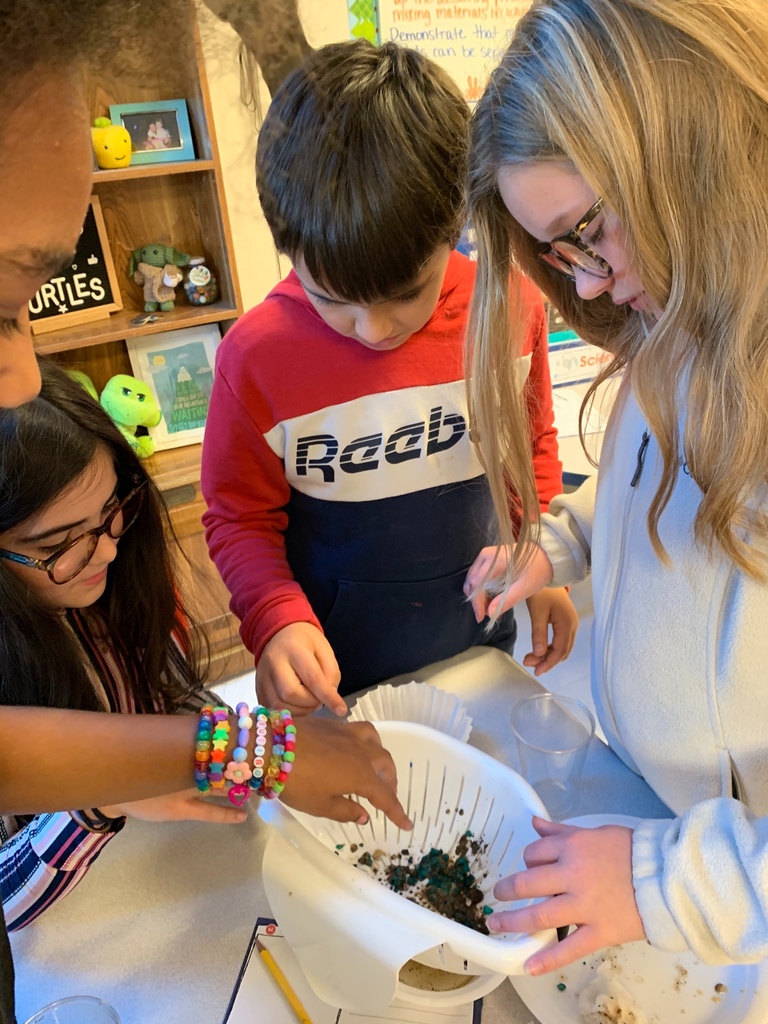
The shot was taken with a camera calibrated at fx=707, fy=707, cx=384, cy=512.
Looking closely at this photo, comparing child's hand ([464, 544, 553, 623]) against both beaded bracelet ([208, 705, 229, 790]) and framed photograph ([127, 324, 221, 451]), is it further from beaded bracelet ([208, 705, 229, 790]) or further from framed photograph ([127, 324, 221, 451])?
framed photograph ([127, 324, 221, 451])

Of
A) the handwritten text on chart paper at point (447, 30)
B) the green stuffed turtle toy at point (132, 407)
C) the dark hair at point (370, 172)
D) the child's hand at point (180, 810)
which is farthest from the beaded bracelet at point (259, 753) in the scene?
the handwritten text on chart paper at point (447, 30)

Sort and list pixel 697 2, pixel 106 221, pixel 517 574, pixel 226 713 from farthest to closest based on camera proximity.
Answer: pixel 106 221 < pixel 517 574 < pixel 226 713 < pixel 697 2

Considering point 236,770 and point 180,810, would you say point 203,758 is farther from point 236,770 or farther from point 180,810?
point 180,810

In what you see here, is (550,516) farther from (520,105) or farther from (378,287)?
(520,105)

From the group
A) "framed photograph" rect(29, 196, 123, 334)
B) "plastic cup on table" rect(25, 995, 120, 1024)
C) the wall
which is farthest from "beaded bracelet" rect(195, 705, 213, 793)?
"framed photograph" rect(29, 196, 123, 334)

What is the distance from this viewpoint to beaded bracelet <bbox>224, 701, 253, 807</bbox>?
1.90 feet

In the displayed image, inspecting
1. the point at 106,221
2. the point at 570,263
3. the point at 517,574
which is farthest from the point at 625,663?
the point at 106,221

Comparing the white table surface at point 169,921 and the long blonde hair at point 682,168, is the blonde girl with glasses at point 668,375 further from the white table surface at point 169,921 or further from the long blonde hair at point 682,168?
the white table surface at point 169,921

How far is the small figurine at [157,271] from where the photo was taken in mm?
1859

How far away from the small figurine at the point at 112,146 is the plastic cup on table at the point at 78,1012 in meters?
1.59

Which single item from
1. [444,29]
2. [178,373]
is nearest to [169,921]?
[178,373]

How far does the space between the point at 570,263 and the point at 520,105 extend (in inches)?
5.0

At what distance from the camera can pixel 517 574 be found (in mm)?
904

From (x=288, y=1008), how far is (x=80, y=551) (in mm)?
530
